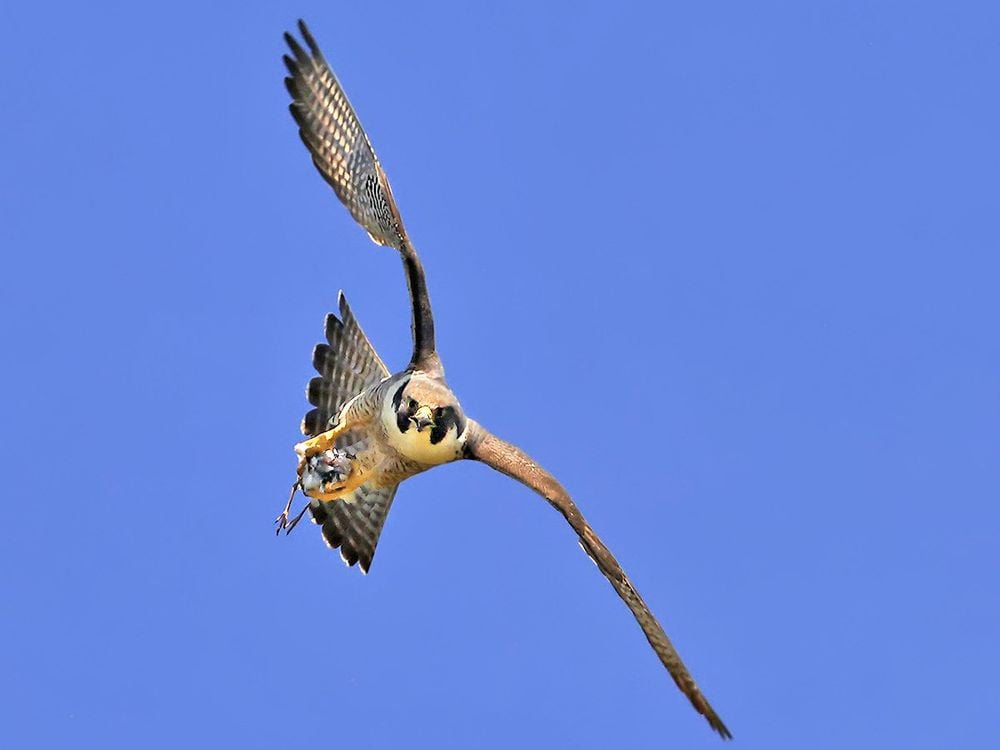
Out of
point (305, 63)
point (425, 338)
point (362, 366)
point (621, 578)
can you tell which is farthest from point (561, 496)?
point (305, 63)

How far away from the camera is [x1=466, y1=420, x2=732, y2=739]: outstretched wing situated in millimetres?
12273

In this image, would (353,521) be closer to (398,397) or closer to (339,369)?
(339,369)

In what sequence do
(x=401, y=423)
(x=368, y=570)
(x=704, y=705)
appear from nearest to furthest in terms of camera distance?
(x=704, y=705) < (x=401, y=423) < (x=368, y=570)

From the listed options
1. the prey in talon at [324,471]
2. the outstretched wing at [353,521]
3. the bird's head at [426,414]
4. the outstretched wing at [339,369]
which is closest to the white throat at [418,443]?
the bird's head at [426,414]

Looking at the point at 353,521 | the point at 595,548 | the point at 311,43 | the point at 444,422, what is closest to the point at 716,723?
the point at 595,548

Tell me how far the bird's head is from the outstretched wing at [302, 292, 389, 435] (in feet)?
4.84

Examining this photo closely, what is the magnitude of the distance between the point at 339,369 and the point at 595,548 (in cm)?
319

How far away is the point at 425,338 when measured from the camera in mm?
13414

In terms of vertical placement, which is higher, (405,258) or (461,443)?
(405,258)

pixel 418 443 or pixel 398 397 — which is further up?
pixel 398 397

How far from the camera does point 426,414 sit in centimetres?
1286

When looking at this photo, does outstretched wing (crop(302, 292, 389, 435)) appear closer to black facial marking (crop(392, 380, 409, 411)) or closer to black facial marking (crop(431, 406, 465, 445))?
black facial marking (crop(392, 380, 409, 411))

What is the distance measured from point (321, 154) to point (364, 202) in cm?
62

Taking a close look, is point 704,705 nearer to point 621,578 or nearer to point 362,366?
point 621,578
